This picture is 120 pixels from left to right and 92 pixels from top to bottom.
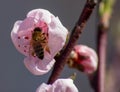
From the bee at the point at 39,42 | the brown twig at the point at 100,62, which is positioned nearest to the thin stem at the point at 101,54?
the brown twig at the point at 100,62

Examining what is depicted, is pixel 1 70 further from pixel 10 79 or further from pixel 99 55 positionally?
pixel 99 55

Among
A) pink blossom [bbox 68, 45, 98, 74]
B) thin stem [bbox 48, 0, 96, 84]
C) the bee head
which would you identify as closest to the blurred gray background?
pink blossom [bbox 68, 45, 98, 74]

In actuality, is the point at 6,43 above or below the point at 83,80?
above

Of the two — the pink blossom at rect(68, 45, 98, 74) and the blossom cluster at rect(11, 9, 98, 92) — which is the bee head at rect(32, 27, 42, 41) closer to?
the blossom cluster at rect(11, 9, 98, 92)

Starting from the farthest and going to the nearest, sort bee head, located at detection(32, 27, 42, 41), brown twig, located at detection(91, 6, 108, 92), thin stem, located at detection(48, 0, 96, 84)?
1. brown twig, located at detection(91, 6, 108, 92)
2. bee head, located at detection(32, 27, 42, 41)
3. thin stem, located at detection(48, 0, 96, 84)

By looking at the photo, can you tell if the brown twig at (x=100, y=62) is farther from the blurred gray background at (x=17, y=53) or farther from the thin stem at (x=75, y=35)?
the blurred gray background at (x=17, y=53)

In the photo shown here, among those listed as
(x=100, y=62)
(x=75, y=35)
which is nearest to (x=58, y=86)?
(x=75, y=35)

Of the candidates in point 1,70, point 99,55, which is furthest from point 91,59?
point 1,70
